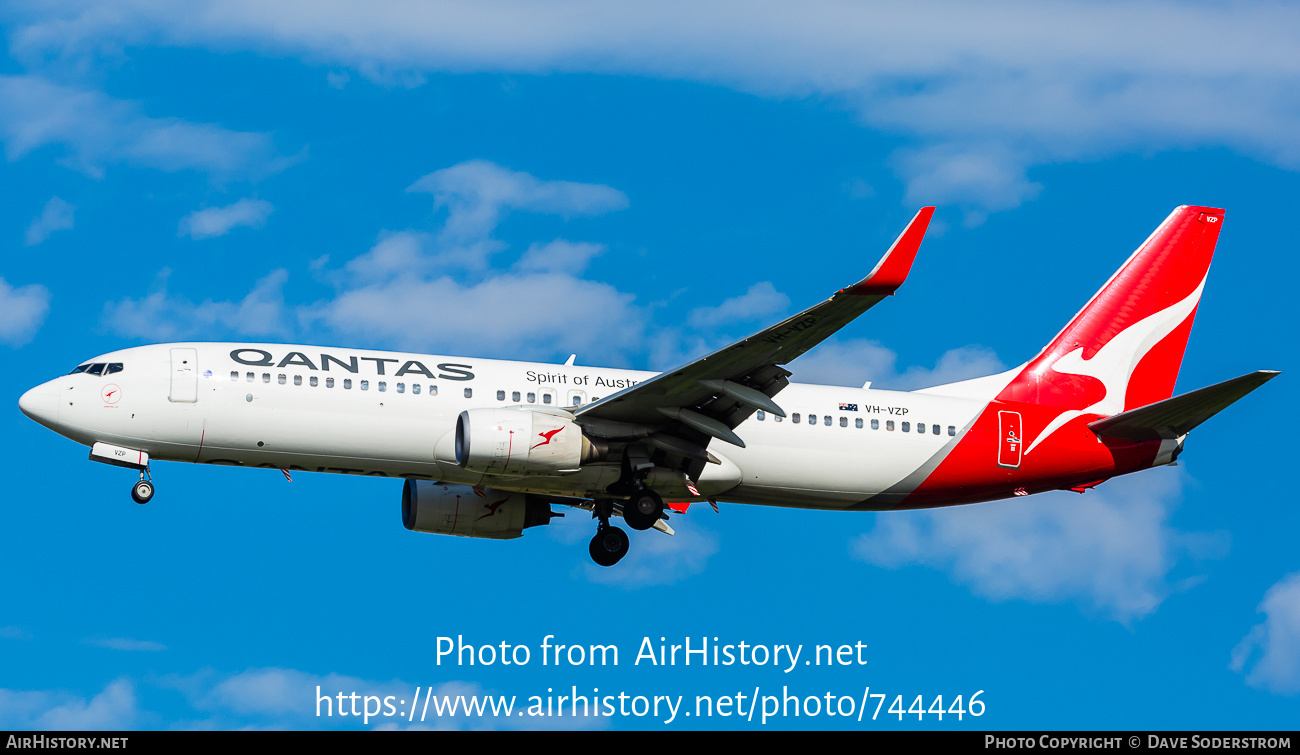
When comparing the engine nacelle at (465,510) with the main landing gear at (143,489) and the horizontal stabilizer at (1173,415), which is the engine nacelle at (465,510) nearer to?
the main landing gear at (143,489)

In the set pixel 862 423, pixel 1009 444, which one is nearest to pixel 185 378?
pixel 862 423

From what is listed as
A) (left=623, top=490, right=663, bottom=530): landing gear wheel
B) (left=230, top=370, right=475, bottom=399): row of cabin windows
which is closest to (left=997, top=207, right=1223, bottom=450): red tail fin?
(left=623, top=490, right=663, bottom=530): landing gear wheel

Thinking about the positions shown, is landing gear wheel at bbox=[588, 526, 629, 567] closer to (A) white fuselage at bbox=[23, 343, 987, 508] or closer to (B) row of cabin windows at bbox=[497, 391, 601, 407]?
(A) white fuselage at bbox=[23, 343, 987, 508]

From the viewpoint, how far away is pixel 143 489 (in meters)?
32.0

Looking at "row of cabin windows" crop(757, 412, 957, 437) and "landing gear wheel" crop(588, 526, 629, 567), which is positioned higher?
"row of cabin windows" crop(757, 412, 957, 437)

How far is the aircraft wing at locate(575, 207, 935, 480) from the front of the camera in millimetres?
26500

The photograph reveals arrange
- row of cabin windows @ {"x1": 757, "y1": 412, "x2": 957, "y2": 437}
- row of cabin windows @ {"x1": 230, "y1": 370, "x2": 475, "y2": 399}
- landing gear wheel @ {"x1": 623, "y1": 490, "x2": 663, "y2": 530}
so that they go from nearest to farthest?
row of cabin windows @ {"x1": 230, "y1": 370, "x2": 475, "y2": 399}, landing gear wheel @ {"x1": 623, "y1": 490, "x2": 663, "y2": 530}, row of cabin windows @ {"x1": 757, "y1": 412, "x2": 957, "y2": 437}

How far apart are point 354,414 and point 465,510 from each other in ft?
20.0

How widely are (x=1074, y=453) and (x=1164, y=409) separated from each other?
2480mm

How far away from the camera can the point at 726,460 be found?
34.0m

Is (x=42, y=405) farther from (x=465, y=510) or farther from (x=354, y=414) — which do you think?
(x=465, y=510)

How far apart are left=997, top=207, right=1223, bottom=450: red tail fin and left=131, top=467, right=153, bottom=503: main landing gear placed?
2024 cm
